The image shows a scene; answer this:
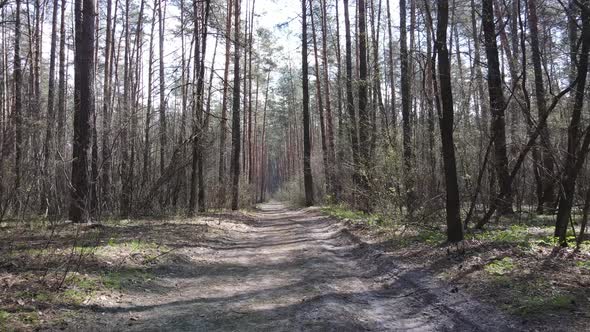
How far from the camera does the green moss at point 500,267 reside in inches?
232

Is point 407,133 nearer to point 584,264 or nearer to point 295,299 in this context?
point 584,264

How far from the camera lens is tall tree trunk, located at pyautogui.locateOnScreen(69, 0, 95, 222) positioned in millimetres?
10680

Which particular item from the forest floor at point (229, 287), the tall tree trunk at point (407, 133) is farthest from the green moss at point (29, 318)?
the tall tree trunk at point (407, 133)

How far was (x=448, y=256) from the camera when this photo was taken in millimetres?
7223

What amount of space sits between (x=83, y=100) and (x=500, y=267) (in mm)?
9846

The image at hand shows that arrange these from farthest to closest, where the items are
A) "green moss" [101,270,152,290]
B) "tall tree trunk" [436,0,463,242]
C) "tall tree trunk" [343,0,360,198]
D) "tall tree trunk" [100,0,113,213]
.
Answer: "tall tree trunk" [343,0,360,198], "tall tree trunk" [100,0,113,213], "tall tree trunk" [436,0,463,242], "green moss" [101,270,152,290]

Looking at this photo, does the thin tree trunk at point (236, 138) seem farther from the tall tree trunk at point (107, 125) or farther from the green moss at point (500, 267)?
the green moss at point (500, 267)

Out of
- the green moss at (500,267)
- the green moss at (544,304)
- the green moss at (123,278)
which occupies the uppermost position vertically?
the green moss at (500,267)

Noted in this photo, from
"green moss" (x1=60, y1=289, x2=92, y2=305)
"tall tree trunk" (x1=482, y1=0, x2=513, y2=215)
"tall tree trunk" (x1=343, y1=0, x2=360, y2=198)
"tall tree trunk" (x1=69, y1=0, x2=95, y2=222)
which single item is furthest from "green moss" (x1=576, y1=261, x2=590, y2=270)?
"tall tree trunk" (x1=69, y1=0, x2=95, y2=222)

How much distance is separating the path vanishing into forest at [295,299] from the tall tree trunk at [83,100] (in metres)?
3.65

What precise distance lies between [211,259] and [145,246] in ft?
4.31

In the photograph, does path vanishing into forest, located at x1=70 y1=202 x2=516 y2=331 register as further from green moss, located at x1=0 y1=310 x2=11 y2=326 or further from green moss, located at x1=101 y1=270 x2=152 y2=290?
green moss, located at x1=0 y1=310 x2=11 y2=326

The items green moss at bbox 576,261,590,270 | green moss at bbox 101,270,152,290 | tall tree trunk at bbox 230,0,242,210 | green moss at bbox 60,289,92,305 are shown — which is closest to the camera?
green moss at bbox 60,289,92,305

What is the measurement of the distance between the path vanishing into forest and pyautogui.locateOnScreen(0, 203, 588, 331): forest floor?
2 centimetres
